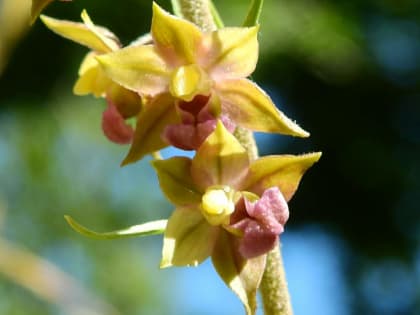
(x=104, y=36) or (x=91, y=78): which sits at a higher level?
(x=104, y=36)

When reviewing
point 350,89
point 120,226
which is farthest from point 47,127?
point 350,89

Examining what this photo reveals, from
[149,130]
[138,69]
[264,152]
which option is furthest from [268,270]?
[264,152]

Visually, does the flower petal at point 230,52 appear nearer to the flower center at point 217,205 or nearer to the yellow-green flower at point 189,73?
the yellow-green flower at point 189,73

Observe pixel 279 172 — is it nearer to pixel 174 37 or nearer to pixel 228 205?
pixel 228 205

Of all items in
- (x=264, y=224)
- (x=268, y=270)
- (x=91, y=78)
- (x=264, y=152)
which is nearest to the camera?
(x=264, y=224)

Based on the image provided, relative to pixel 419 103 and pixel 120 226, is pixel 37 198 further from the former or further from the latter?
pixel 419 103

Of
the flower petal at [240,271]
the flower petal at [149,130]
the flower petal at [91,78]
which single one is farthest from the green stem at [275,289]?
the flower petal at [91,78]

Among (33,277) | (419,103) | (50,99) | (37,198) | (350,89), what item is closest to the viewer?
(33,277)
